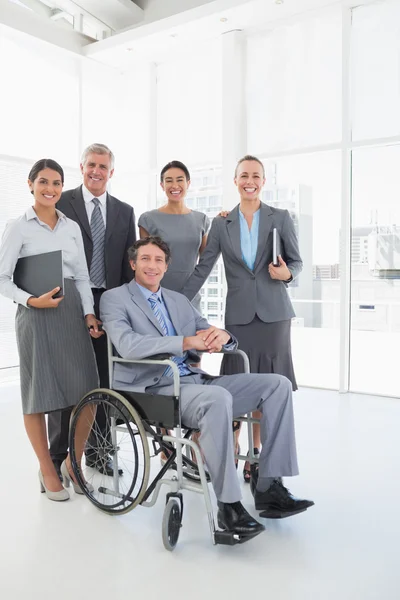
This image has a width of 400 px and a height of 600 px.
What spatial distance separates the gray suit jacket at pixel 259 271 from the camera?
2.76m

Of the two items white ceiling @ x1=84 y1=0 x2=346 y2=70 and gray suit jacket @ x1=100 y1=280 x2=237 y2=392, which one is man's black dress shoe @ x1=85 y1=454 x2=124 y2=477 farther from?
white ceiling @ x1=84 y1=0 x2=346 y2=70

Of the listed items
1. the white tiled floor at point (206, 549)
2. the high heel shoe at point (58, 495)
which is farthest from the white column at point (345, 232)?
the high heel shoe at point (58, 495)

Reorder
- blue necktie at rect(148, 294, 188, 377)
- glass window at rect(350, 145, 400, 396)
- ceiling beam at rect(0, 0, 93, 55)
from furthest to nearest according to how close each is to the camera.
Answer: ceiling beam at rect(0, 0, 93, 55) < glass window at rect(350, 145, 400, 396) < blue necktie at rect(148, 294, 188, 377)

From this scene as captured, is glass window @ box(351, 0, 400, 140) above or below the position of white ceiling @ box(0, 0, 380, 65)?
below

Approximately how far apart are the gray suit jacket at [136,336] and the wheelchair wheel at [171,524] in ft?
1.52

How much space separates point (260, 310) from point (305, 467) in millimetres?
913

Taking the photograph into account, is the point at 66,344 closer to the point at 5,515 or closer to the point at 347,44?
the point at 5,515

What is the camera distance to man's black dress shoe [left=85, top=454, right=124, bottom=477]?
283cm

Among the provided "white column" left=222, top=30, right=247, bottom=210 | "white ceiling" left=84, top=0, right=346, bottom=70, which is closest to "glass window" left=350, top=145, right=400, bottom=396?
"white column" left=222, top=30, right=247, bottom=210

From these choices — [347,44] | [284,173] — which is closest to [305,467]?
[284,173]

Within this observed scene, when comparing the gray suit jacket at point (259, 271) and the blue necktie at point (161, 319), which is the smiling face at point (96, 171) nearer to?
the gray suit jacket at point (259, 271)

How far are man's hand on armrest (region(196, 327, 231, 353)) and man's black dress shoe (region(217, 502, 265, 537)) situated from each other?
600 mm

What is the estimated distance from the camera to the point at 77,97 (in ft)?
21.2

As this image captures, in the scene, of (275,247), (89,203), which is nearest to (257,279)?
(275,247)
